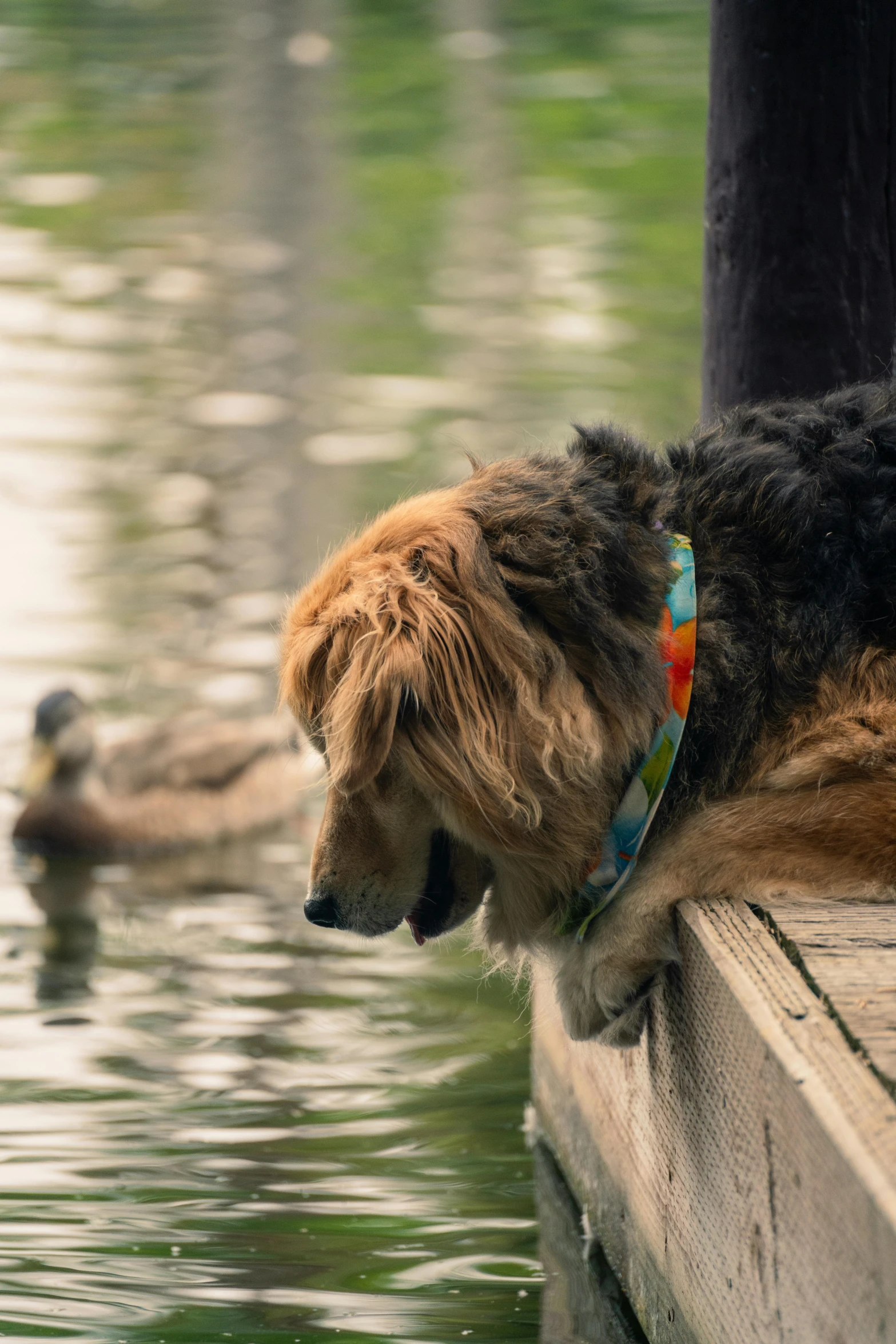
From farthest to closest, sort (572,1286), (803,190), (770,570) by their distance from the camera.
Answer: (803,190) < (572,1286) < (770,570)

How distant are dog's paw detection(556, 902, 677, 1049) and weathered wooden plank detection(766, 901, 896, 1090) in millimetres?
235

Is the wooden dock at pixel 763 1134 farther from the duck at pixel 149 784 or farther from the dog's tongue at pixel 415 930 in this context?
the duck at pixel 149 784

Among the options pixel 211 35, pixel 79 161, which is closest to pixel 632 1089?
pixel 79 161

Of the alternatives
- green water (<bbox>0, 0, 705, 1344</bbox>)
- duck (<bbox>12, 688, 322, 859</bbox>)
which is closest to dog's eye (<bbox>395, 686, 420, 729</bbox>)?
green water (<bbox>0, 0, 705, 1344</bbox>)

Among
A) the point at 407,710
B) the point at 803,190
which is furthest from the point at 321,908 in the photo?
the point at 803,190

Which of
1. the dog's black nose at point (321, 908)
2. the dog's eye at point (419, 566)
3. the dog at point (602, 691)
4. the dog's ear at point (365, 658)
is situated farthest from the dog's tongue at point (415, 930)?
the dog's eye at point (419, 566)

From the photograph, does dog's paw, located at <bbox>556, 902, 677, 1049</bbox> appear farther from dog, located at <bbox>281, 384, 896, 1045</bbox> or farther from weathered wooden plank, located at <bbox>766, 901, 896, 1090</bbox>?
weathered wooden plank, located at <bbox>766, 901, 896, 1090</bbox>

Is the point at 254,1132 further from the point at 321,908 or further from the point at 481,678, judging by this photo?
the point at 481,678

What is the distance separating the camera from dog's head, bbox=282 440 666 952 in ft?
9.86

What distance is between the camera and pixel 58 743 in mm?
7090

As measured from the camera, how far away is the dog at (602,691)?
303 cm

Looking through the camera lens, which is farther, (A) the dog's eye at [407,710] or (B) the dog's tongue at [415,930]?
(B) the dog's tongue at [415,930]

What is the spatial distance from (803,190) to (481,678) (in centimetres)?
189

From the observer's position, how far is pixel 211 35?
72.7 feet
